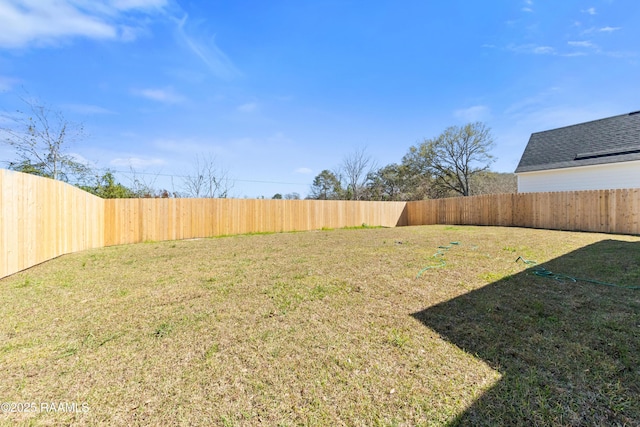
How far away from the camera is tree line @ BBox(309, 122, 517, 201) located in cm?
1811

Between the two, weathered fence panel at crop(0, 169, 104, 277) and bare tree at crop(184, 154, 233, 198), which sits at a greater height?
bare tree at crop(184, 154, 233, 198)

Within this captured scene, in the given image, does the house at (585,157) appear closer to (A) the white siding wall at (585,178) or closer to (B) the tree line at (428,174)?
(A) the white siding wall at (585,178)

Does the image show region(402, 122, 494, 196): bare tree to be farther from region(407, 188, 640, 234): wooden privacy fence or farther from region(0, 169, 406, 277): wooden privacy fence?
region(407, 188, 640, 234): wooden privacy fence

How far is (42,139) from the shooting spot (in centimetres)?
820

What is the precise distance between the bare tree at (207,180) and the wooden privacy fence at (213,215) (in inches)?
153

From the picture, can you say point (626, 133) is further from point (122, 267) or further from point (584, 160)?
point (122, 267)

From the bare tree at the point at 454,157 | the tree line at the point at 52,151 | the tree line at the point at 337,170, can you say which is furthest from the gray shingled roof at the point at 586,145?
the tree line at the point at 52,151

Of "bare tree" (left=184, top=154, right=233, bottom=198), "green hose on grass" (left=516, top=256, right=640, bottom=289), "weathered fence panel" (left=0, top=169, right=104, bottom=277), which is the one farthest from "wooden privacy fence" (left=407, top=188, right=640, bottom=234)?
"weathered fence panel" (left=0, top=169, right=104, bottom=277)

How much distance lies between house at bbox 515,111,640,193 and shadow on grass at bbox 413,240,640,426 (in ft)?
31.8

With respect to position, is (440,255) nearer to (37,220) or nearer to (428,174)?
(37,220)

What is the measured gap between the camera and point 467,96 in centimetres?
1212

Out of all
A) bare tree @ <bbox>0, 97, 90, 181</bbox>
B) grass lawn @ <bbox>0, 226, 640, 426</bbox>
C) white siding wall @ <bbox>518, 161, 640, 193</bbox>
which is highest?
bare tree @ <bbox>0, 97, 90, 181</bbox>

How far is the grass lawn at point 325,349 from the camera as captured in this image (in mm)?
1271

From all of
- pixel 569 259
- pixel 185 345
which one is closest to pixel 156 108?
pixel 185 345
